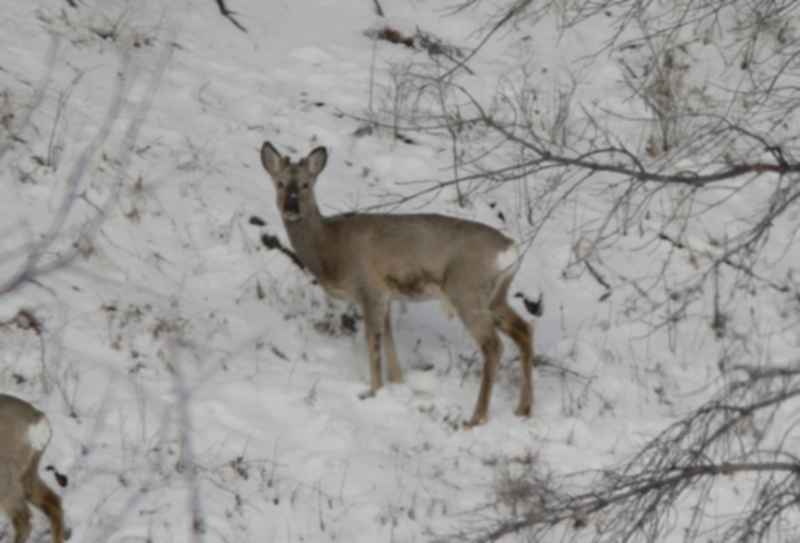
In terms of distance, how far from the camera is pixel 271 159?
Result: 10.4 meters

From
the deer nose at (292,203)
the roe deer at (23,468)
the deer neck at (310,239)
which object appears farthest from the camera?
the deer neck at (310,239)

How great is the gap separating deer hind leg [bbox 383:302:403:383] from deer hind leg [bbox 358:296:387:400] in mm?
63

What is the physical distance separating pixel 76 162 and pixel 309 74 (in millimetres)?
2794

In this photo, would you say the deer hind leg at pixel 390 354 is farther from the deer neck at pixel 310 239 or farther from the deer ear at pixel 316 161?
the deer ear at pixel 316 161

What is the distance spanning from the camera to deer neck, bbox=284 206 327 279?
1027cm

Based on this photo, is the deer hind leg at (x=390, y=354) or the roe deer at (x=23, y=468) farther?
the deer hind leg at (x=390, y=354)

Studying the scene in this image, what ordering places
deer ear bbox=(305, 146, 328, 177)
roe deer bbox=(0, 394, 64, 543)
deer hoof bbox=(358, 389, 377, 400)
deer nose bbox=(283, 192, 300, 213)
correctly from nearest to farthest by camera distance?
roe deer bbox=(0, 394, 64, 543) → deer hoof bbox=(358, 389, 377, 400) → deer nose bbox=(283, 192, 300, 213) → deer ear bbox=(305, 146, 328, 177)

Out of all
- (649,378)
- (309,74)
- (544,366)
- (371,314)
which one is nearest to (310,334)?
(371,314)

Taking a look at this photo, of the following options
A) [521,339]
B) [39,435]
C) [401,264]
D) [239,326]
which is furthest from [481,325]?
[39,435]

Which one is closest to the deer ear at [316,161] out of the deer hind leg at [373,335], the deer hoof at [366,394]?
the deer hind leg at [373,335]

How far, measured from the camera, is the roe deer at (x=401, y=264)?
31.8 ft

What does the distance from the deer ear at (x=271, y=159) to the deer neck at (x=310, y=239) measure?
1.09 feet

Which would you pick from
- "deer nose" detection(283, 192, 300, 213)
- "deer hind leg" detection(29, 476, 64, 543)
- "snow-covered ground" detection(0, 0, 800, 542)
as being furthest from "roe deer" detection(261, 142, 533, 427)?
"deer hind leg" detection(29, 476, 64, 543)

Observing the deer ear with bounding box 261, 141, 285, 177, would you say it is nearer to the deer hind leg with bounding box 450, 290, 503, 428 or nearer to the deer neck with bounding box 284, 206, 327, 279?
the deer neck with bounding box 284, 206, 327, 279
